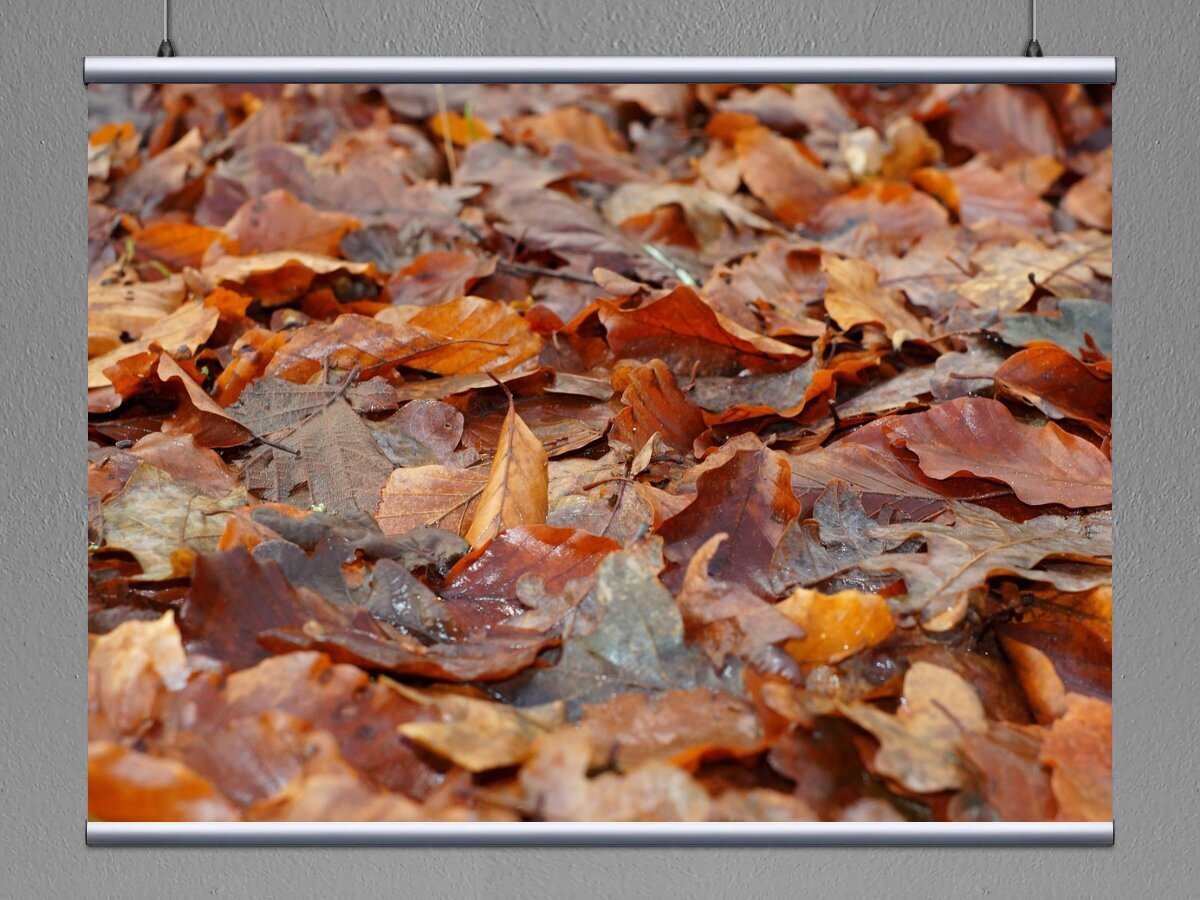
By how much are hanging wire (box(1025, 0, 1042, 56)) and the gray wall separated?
0.01 metres

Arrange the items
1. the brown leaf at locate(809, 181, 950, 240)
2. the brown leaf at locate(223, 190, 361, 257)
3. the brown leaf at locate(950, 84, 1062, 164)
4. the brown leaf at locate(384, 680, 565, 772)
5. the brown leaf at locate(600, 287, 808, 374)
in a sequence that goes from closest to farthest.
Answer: the brown leaf at locate(384, 680, 565, 772) < the brown leaf at locate(600, 287, 808, 374) < the brown leaf at locate(223, 190, 361, 257) < the brown leaf at locate(809, 181, 950, 240) < the brown leaf at locate(950, 84, 1062, 164)

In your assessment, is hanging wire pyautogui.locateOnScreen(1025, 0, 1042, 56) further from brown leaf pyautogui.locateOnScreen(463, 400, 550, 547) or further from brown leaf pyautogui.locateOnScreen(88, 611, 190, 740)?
brown leaf pyautogui.locateOnScreen(88, 611, 190, 740)

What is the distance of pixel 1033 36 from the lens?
3.89 feet

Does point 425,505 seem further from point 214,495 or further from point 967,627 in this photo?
point 967,627

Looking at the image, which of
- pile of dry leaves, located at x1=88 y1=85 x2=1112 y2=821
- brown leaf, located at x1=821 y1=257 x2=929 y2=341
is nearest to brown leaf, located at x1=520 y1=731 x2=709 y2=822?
pile of dry leaves, located at x1=88 y1=85 x2=1112 y2=821

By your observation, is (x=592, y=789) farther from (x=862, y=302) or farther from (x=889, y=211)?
(x=889, y=211)

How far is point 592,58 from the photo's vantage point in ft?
3.67

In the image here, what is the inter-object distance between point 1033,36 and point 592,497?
712mm

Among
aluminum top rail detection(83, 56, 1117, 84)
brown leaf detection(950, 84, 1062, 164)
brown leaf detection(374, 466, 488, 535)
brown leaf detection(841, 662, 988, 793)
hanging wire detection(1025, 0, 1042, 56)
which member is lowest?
brown leaf detection(841, 662, 988, 793)

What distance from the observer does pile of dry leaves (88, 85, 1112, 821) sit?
891 millimetres

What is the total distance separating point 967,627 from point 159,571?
0.78 meters

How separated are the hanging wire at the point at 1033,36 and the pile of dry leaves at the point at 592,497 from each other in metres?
0.36

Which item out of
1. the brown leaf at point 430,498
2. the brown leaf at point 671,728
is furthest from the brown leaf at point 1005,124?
the brown leaf at point 671,728

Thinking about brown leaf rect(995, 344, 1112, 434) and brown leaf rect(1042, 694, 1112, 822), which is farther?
brown leaf rect(995, 344, 1112, 434)
